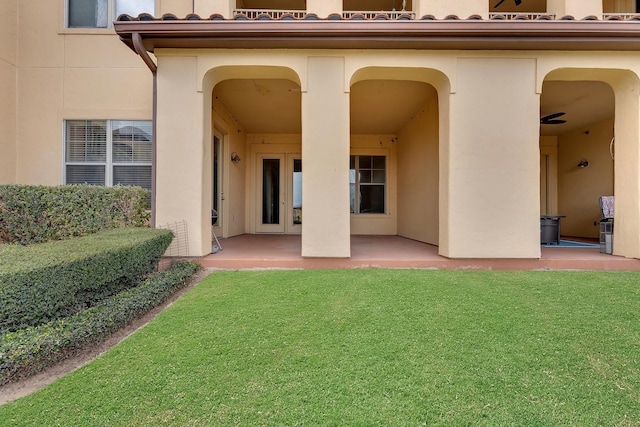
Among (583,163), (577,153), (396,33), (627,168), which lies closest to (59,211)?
(396,33)

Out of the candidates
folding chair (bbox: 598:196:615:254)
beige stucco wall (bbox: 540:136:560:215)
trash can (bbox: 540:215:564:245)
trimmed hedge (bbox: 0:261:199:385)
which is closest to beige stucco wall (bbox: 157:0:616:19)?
folding chair (bbox: 598:196:615:254)

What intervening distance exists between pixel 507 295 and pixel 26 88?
29.4 feet

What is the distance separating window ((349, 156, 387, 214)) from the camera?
9.60 m

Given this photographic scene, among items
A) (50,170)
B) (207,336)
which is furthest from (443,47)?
(50,170)

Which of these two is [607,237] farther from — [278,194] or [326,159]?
[278,194]

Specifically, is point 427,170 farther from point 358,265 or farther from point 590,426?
point 590,426

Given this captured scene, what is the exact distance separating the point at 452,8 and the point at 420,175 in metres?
3.51

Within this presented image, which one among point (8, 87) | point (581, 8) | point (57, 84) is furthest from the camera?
point (57, 84)

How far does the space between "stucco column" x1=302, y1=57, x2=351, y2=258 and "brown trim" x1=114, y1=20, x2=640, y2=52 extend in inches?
17.7

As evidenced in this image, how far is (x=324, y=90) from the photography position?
4617 millimetres

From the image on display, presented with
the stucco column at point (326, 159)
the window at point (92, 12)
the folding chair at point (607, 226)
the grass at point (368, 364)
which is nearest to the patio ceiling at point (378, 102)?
the stucco column at point (326, 159)

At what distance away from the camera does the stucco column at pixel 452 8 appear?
517cm

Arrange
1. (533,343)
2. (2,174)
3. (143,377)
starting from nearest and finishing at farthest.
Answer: (143,377), (533,343), (2,174)

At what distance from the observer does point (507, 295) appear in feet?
11.3
